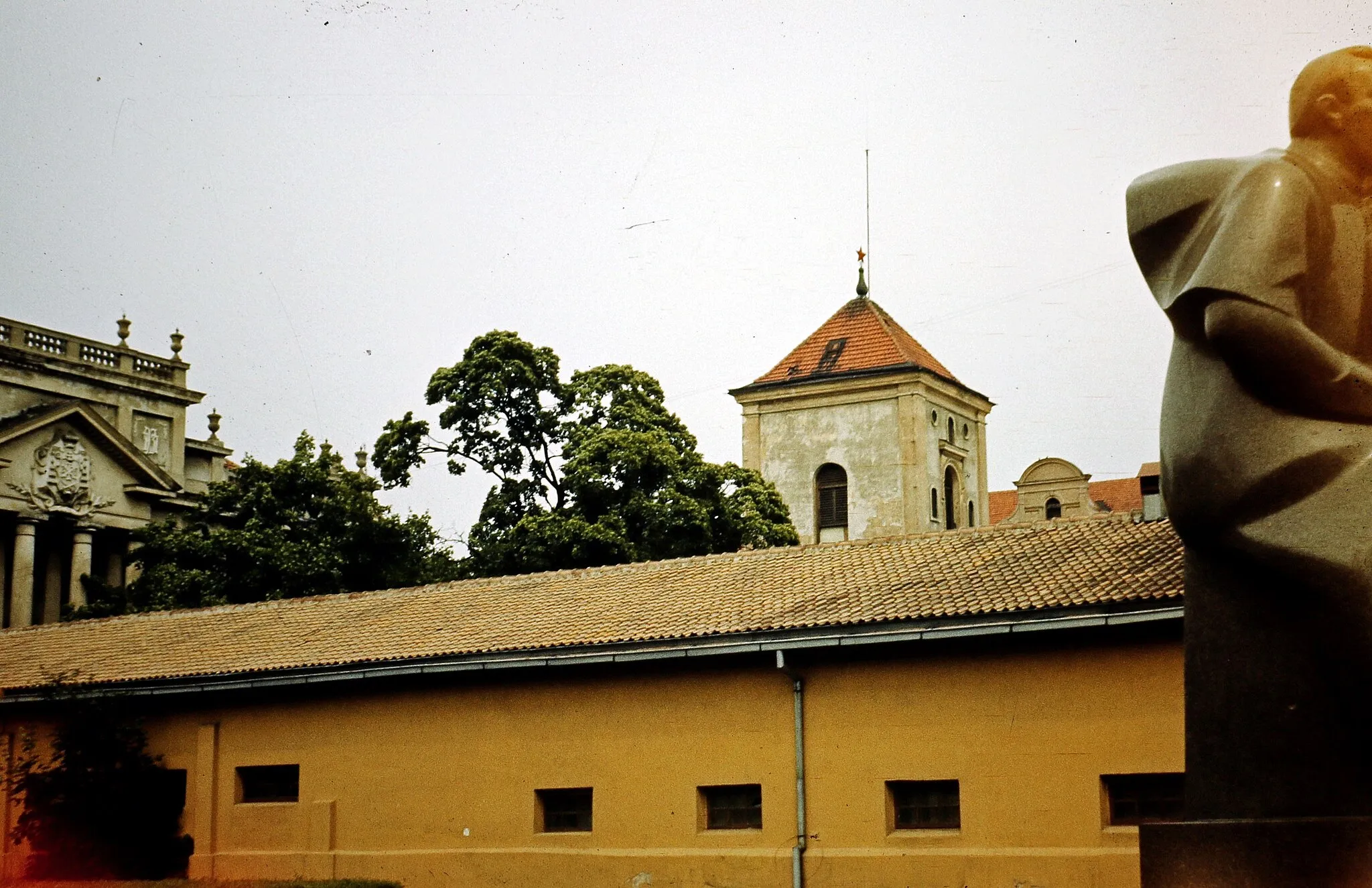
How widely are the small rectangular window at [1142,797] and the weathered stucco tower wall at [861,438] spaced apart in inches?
1542

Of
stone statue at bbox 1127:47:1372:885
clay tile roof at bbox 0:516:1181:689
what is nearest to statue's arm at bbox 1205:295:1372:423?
stone statue at bbox 1127:47:1372:885

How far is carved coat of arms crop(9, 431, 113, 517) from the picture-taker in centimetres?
4747

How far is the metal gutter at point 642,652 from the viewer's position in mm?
15547

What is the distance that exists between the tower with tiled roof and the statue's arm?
48.6 meters

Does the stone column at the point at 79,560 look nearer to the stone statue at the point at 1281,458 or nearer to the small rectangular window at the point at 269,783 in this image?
the small rectangular window at the point at 269,783

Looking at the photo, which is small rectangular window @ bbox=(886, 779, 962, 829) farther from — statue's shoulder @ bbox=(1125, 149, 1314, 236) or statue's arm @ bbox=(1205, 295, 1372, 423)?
statue's arm @ bbox=(1205, 295, 1372, 423)

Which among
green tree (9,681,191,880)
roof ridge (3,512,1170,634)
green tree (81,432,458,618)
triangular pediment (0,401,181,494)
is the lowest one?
green tree (9,681,191,880)

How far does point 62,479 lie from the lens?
4806cm

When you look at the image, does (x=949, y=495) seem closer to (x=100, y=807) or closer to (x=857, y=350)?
(x=857, y=350)

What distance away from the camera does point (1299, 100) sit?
24.0ft

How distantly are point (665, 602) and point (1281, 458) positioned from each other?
1296 centimetres

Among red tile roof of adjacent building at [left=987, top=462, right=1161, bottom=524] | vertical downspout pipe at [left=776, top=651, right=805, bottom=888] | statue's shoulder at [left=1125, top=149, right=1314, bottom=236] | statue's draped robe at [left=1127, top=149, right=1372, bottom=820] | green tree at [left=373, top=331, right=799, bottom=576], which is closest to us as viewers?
statue's draped robe at [left=1127, top=149, right=1372, bottom=820]

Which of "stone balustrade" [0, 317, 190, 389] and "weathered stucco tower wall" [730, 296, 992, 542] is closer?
"stone balustrade" [0, 317, 190, 389]

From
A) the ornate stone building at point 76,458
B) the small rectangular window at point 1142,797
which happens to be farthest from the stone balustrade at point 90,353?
the small rectangular window at point 1142,797
